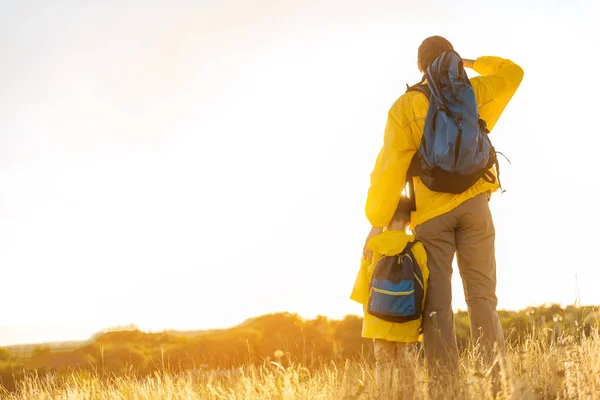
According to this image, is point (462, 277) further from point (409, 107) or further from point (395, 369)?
point (409, 107)

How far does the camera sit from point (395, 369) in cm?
358

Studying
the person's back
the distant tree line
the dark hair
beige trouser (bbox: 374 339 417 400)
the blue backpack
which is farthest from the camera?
the distant tree line

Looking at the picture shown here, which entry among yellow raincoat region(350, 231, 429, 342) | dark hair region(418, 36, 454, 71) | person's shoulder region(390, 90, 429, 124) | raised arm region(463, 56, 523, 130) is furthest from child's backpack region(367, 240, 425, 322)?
dark hair region(418, 36, 454, 71)

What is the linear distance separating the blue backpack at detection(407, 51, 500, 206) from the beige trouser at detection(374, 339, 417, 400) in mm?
1012

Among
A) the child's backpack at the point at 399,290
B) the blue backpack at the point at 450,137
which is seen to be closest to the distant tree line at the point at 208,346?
the child's backpack at the point at 399,290

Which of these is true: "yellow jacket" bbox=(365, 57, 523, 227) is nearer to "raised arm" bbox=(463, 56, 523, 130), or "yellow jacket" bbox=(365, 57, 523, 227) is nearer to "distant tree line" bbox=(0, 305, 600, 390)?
"raised arm" bbox=(463, 56, 523, 130)

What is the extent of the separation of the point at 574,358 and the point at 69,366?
9184 millimetres

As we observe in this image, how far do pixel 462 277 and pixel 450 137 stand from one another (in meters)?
0.98

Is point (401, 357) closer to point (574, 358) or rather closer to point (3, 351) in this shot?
point (574, 358)

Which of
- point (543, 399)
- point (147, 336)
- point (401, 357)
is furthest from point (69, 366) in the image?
point (543, 399)

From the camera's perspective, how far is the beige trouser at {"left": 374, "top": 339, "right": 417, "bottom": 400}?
352 cm

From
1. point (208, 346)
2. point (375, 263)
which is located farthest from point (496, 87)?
point (208, 346)

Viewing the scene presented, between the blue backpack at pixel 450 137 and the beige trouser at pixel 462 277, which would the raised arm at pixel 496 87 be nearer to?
the blue backpack at pixel 450 137

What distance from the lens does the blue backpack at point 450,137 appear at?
12.4ft
